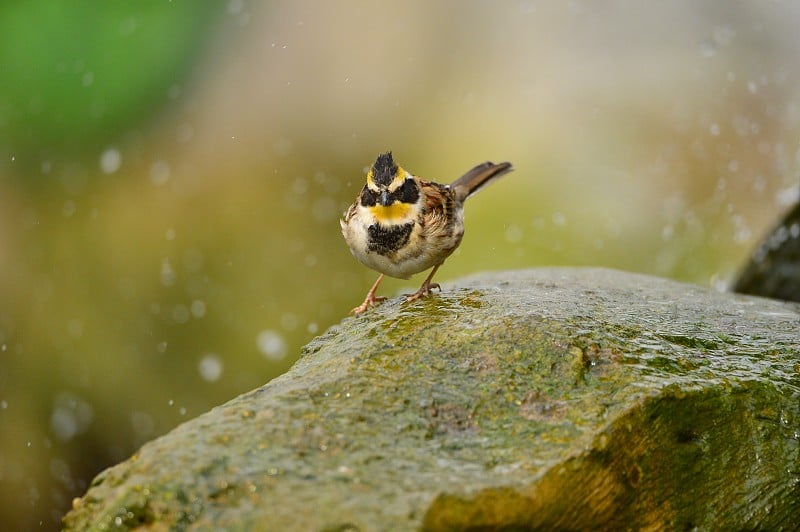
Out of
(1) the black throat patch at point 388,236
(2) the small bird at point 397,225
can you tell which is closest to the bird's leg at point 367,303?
(2) the small bird at point 397,225

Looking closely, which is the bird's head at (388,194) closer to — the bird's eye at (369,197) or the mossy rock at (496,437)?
the bird's eye at (369,197)

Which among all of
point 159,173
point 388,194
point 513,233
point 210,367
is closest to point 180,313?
point 210,367

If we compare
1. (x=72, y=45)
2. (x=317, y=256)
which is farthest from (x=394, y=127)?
(x=72, y=45)

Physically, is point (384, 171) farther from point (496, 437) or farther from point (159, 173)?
point (159, 173)

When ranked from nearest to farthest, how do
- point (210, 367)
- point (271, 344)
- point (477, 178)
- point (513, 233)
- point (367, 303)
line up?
point (367, 303) → point (477, 178) → point (210, 367) → point (271, 344) → point (513, 233)

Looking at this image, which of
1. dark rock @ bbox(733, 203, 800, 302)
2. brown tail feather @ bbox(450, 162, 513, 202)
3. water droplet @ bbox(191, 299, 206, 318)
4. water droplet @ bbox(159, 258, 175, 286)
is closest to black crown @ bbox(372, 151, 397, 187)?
brown tail feather @ bbox(450, 162, 513, 202)

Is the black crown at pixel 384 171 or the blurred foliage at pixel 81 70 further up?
the blurred foliage at pixel 81 70

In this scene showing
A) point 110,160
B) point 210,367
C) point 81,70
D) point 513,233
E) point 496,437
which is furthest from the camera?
point 81,70
